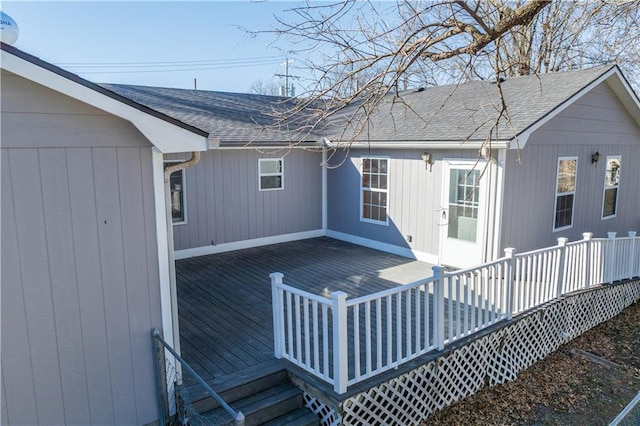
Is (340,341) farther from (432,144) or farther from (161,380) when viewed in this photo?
(432,144)

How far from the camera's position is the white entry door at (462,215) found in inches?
308

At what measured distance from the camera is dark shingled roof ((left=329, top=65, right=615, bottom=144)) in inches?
299

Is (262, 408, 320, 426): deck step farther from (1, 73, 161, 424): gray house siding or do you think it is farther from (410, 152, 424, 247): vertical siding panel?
(410, 152, 424, 247): vertical siding panel

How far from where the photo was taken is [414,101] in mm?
11023

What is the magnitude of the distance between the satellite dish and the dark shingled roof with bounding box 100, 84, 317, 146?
498 centimetres

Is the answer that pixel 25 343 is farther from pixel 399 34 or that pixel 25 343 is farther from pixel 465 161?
pixel 465 161

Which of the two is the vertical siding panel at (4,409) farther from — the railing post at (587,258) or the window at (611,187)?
the window at (611,187)

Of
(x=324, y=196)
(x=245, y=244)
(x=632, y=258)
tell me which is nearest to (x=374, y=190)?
(x=324, y=196)

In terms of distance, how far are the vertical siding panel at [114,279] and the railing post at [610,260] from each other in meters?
7.46

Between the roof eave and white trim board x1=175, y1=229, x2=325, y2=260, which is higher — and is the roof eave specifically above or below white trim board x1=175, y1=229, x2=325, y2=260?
above

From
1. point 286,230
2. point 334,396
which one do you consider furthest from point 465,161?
point 334,396

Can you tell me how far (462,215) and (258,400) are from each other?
542 centimetres

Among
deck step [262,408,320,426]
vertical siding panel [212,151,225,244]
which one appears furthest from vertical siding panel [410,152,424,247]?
deck step [262,408,320,426]

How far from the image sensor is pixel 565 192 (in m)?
9.03
